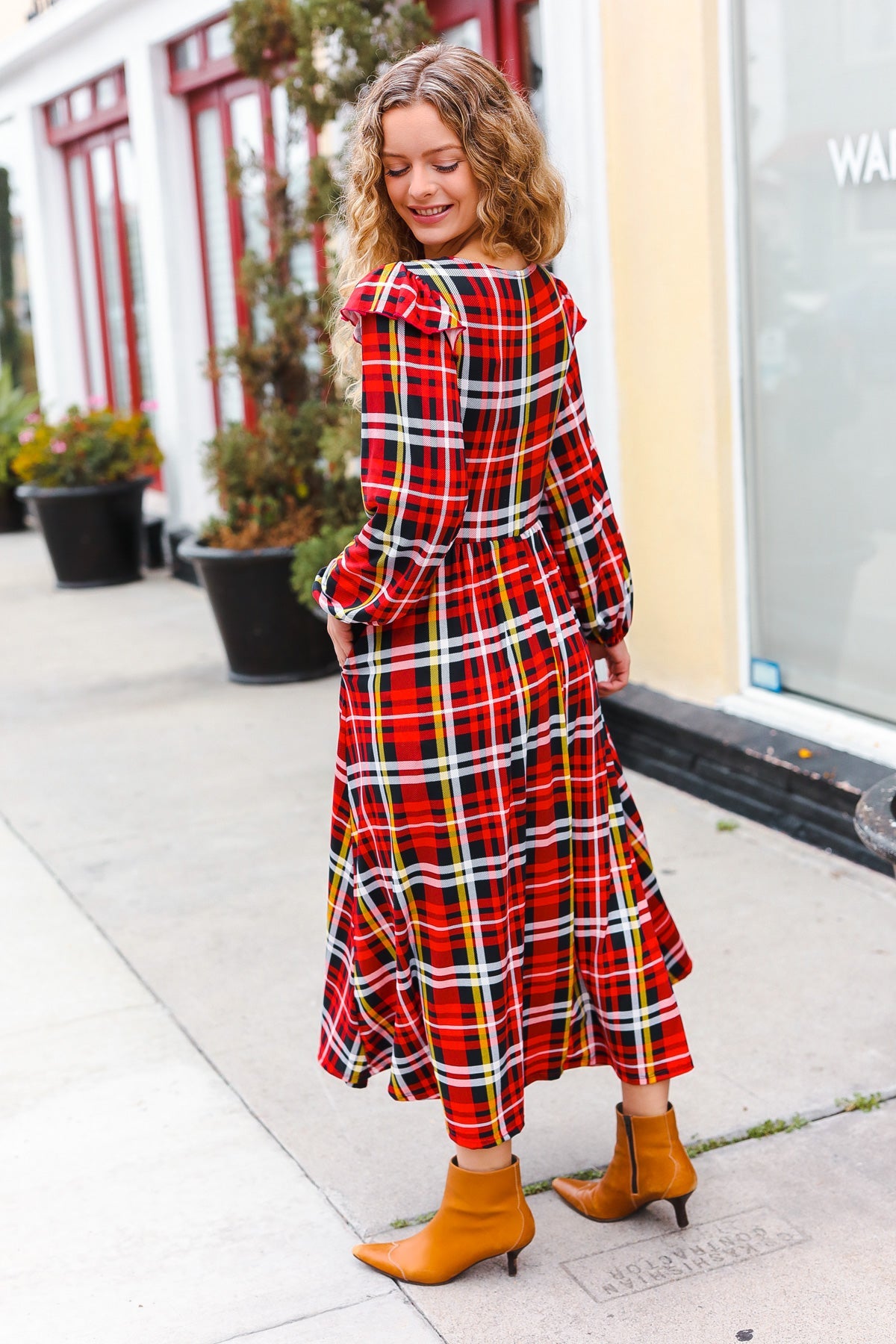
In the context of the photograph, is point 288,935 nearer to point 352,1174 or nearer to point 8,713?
point 352,1174

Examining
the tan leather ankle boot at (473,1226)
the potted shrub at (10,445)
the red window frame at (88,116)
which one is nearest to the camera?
the tan leather ankle boot at (473,1226)

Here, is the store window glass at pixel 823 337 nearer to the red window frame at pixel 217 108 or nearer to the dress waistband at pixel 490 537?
the dress waistband at pixel 490 537

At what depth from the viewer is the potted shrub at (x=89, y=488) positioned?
9.12 metres

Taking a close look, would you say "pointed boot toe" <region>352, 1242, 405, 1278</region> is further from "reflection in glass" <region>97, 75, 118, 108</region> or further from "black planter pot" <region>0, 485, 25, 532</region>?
"black planter pot" <region>0, 485, 25, 532</region>

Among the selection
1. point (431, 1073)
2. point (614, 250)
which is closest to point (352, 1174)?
point (431, 1073)

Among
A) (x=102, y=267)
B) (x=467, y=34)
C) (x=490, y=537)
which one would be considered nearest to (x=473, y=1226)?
(x=490, y=537)

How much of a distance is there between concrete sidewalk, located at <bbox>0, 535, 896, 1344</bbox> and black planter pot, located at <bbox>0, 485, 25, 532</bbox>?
7.21 metres

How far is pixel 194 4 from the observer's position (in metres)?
8.56

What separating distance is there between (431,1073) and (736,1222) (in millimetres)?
608

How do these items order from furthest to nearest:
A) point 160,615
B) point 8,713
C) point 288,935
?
1. point 160,615
2. point 8,713
3. point 288,935

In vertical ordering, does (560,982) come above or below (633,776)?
above

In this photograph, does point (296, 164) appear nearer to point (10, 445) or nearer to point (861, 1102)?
point (10, 445)

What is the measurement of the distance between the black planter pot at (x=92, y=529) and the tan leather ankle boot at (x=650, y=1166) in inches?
279

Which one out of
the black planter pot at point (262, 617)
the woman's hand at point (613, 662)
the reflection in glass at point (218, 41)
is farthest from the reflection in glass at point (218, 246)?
the woman's hand at point (613, 662)
